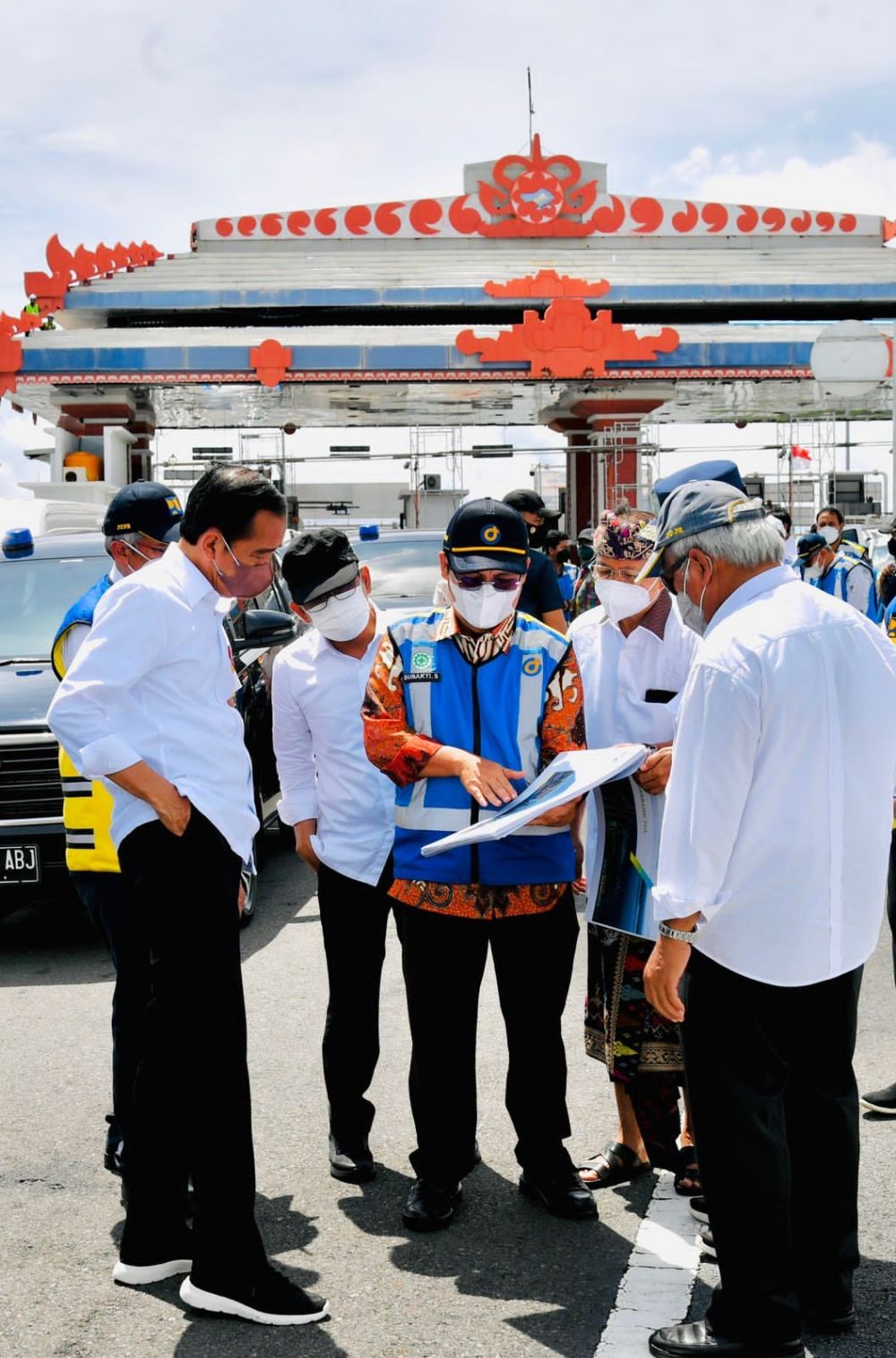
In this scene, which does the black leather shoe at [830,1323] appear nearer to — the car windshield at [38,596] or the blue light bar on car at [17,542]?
the car windshield at [38,596]

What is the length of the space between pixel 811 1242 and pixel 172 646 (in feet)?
6.66

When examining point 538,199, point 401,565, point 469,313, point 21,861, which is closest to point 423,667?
point 21,861

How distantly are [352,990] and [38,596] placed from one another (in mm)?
4449

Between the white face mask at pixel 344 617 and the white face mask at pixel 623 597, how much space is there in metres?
0.77

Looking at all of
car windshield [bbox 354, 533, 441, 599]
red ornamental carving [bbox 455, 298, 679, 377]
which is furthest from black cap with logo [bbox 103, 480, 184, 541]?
red ornamental carving [bbox 455, 298, 679, 377]

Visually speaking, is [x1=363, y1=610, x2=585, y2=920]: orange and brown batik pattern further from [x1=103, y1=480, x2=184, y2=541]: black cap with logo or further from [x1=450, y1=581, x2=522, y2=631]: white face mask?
[x1=103, y1=480, x2=184, y2=541]: black cap with logo

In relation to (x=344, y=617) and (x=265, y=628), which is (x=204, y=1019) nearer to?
(x=344, y=617)

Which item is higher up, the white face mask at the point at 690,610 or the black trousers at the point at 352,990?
the white face mask at the point at 690,610

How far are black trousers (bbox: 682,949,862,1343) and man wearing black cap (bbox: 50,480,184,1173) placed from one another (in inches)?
58.7

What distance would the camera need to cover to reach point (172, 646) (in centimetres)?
358

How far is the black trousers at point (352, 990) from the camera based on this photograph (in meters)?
4.44

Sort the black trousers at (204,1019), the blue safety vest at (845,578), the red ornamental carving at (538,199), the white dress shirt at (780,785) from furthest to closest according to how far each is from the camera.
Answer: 1. the red ornamental carving at (538,199)
2. the blue safety vest at (845,578)
3. the black trousers at (204,1019)
4. the white dress shirt at (780,785)

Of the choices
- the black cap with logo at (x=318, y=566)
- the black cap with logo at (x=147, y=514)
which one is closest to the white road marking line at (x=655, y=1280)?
the black cap with logo at (x=318, y=566)

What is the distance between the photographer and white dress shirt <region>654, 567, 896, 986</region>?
3.07 m
